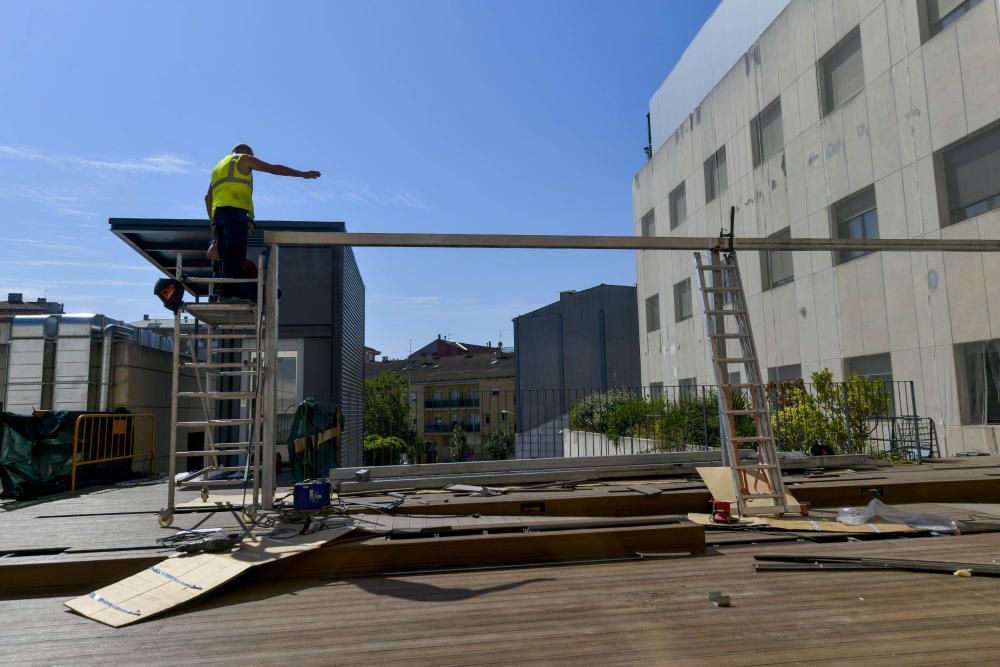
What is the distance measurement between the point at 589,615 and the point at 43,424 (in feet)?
28.6

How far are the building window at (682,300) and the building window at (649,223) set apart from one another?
3206mm

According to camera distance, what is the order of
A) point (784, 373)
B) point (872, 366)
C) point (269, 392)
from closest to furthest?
point (269, 392), point (872, 366), point (784, 373)

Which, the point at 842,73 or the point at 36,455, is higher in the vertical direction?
the point at 842,73

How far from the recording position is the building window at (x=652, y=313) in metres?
25.1

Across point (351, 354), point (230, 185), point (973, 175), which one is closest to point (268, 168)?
point (230, 185)

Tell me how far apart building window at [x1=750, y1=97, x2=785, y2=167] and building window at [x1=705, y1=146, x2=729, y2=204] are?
67.5 inches

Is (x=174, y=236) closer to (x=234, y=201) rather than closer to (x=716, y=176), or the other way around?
(x=234, y=201)

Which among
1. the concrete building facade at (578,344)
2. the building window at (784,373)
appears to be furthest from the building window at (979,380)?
the concrete building facade at (578,344)

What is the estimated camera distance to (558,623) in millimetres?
3295

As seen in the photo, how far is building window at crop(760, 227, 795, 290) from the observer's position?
1654 cm

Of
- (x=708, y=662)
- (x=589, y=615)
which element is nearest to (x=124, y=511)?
(x=589, y=615)

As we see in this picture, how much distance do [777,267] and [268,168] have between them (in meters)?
14.9

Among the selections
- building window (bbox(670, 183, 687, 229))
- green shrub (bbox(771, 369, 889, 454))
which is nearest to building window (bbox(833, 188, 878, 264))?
green shrub (bbox(771, 369, 889, 454))

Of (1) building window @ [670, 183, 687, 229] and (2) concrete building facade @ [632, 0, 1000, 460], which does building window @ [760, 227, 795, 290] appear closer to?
(2) concrete building facade @ [632, 0, 1000, 460]
